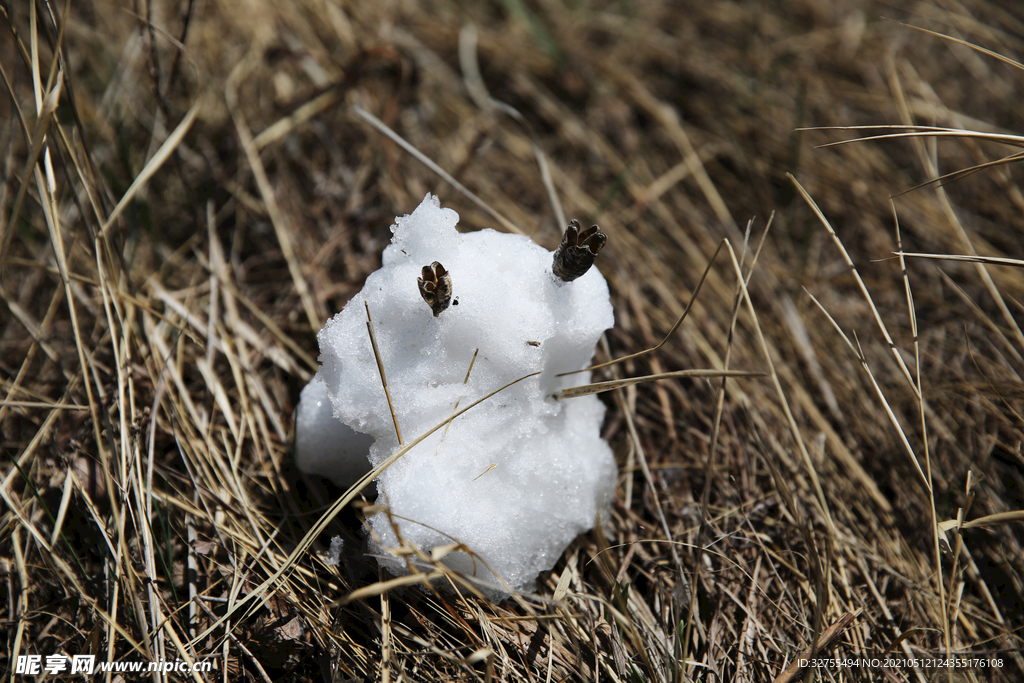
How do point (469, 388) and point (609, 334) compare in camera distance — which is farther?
point (609, 334)

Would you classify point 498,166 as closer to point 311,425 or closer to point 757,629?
point 311,425

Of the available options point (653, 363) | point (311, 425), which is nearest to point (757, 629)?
point (653, 363)

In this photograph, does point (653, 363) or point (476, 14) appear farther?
point (476, 14)
